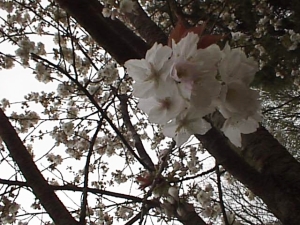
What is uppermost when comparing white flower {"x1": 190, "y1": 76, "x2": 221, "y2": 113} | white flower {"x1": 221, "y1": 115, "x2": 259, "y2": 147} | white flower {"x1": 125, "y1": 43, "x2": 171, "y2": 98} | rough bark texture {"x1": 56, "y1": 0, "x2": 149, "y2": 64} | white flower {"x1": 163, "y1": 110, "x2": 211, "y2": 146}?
rough bark texture {"x1": 56, "y1": 0, "x2": 149, "y2": 64}

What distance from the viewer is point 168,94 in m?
0.59

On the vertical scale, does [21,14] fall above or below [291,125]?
above

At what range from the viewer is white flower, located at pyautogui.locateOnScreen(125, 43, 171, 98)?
0.60 m

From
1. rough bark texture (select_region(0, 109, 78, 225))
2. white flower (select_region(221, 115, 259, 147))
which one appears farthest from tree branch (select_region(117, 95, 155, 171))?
white flower (select_region(221, 115, 259, 147))

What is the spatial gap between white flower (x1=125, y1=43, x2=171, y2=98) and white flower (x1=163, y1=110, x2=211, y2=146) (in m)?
0.06

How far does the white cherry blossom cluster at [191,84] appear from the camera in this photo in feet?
1.92

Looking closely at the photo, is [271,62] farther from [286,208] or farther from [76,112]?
[286,208]

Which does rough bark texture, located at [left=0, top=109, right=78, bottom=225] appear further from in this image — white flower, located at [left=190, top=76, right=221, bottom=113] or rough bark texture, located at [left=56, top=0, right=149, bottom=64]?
white flower, located at [left=190, top=76, right=221, bottom=113]

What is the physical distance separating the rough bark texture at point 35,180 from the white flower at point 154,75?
0.83m

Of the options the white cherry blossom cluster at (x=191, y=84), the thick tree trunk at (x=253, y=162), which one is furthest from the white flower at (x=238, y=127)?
the thick tree trunk at (x=253, y=162)

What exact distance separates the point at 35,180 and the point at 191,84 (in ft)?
3.55

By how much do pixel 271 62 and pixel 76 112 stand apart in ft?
4.97

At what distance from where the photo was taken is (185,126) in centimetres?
66

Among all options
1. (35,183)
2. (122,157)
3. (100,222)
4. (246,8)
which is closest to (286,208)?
(35,183)
